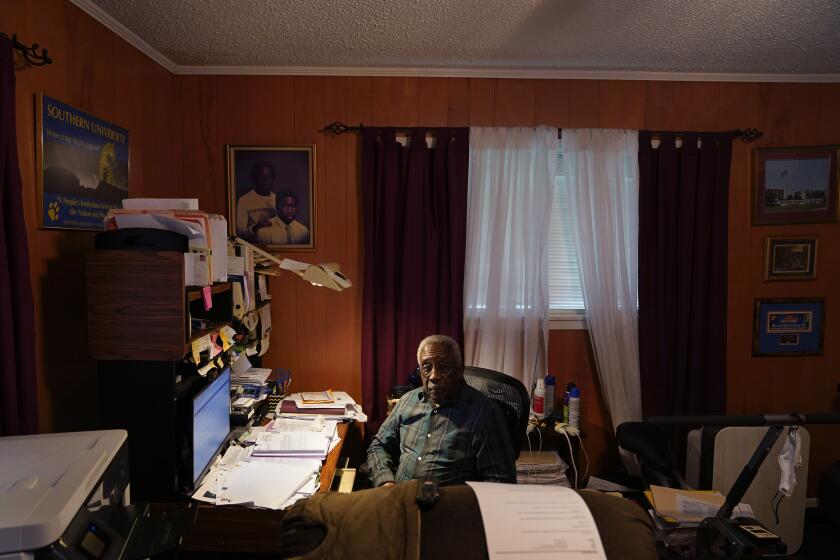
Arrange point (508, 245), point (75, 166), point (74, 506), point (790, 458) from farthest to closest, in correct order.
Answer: point (508, 245) < point (75, 166) < point (790, 458) < point (74, 506)

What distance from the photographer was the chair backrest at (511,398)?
6.43 feet

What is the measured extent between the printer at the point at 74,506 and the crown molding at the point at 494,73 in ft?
6.86

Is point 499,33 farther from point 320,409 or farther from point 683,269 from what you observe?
point 320,409


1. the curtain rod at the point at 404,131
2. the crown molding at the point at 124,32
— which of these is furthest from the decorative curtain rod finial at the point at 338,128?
the crown molding at the point at 124,32

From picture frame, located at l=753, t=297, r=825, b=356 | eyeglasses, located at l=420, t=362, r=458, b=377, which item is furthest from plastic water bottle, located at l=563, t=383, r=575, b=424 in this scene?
picture frame, located at l=753, t=297, r=825, b=356

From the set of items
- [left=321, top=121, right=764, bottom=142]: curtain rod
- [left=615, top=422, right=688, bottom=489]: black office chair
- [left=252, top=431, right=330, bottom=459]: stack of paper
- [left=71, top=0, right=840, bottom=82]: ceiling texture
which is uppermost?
[left=71, top=0, right=840, bottom=82]: ceiling texture

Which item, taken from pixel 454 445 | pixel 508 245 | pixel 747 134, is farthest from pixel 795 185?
pixel 454 445

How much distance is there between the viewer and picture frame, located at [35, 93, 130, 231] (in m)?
1.69

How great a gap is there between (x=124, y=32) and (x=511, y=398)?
7.65 ft

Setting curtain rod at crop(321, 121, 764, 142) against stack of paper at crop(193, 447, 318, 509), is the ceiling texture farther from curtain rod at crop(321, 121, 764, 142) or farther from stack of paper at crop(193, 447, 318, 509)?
stack of paper at crop(193, 447, 318, 509)

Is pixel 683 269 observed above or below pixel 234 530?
above

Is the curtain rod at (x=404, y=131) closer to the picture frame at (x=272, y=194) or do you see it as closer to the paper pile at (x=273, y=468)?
the picture frame at (x=272, y=194)

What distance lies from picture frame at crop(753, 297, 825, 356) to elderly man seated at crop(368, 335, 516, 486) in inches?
78.0

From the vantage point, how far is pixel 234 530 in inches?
62.9
